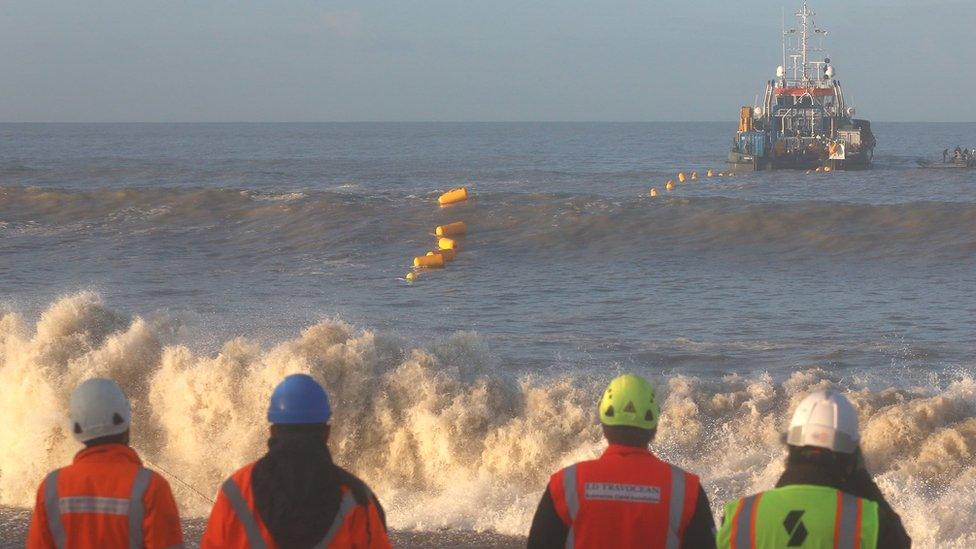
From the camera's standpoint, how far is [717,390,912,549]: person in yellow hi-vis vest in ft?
9.50

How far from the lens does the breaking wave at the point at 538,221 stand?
25547mm

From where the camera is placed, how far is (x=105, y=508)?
335 centimetres

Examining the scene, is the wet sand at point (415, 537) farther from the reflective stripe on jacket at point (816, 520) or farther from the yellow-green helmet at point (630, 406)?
the reflective stripe on jacket at point (816, 520)

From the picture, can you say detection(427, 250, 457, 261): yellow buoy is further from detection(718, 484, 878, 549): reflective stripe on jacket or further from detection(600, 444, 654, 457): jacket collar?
detection(718, 484, 878, 549): reflective stripe on jacket

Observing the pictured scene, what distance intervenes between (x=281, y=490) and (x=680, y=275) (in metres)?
18.6

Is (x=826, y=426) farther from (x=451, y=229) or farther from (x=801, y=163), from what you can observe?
(x=801, y=163)

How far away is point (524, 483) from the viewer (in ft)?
28.6

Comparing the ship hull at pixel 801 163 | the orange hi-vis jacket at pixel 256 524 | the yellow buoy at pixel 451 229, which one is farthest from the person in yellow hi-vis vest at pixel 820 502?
the ship hull at pixel 801 163

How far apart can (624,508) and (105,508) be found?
143 centimetres

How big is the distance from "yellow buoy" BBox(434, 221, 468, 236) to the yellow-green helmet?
2396cm

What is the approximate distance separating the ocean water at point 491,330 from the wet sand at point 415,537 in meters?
0.22

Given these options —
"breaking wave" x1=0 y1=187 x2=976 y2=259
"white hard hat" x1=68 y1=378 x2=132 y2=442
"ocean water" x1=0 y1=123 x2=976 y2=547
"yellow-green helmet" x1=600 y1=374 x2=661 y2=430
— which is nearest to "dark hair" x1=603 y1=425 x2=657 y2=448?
"yellow-green helmet" x1=600 y1=374 x2=661 y2=430

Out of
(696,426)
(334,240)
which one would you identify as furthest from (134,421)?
(334,240)

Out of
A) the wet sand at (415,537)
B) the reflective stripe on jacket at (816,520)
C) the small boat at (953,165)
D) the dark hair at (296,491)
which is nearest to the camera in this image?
the reflective stripe on jacket at (816,520)
